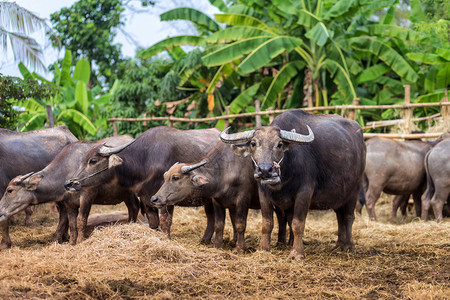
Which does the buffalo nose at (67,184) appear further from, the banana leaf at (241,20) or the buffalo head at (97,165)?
the banana leaf at (241,20)

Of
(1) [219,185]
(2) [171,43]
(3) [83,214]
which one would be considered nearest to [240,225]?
(1) [219,185]

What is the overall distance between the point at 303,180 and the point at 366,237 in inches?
104

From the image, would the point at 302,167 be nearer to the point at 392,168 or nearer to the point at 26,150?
the point at 26,150

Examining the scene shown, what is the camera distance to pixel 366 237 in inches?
324

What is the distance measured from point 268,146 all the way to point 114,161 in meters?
2.41

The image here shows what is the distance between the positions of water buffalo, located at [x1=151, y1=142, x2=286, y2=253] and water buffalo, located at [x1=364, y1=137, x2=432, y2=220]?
4376 mm

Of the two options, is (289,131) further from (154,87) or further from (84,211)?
(154,87)

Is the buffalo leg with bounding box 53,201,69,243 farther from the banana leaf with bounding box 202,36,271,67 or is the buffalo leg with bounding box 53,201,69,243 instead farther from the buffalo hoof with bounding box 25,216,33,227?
the banana leaf with bounding box 202,36,271,67

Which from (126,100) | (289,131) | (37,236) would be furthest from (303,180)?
(126,100)

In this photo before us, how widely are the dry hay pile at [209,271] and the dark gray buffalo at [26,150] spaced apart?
1.47 metres

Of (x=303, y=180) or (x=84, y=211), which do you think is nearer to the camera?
(x=303, y=180)

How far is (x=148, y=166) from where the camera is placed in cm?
745

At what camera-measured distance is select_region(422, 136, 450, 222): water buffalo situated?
9.93 meters

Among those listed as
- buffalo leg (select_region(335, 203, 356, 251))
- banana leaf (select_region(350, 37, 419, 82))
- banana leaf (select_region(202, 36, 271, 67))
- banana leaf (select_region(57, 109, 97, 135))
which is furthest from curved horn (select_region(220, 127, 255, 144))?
banana leaf (select_region(57, 109, 97, 135))
